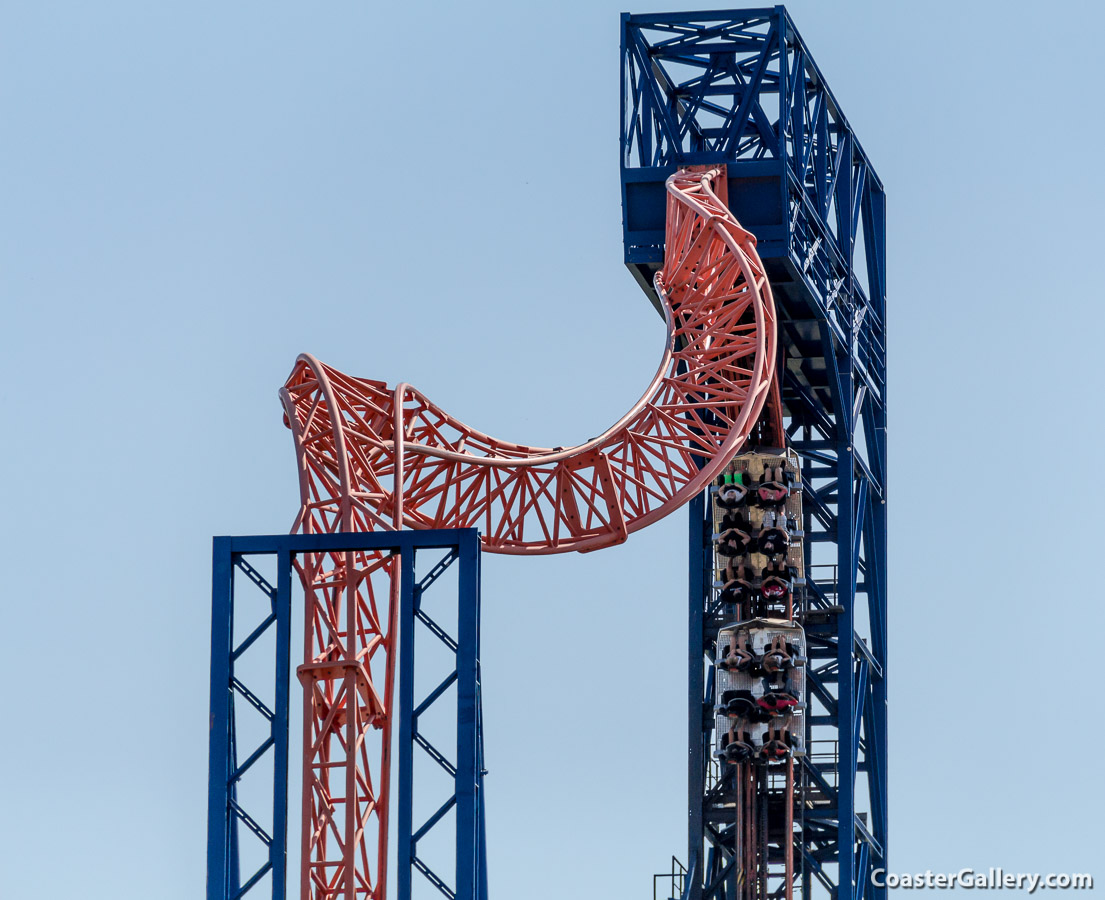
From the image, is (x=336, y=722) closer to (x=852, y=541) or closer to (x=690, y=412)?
(x=690, y=412)

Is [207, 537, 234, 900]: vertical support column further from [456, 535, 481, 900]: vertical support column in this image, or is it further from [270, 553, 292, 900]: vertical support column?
[456, 535, 481, 900]: vertical support column

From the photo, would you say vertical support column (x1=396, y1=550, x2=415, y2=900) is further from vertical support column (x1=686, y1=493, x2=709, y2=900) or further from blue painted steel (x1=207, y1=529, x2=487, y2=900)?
vertical support column (x1=686, y1=493, x2=709, y2=900)

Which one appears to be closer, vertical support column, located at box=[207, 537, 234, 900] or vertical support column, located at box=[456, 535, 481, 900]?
vertical support column, located at box=[456, 535, 481, 900]

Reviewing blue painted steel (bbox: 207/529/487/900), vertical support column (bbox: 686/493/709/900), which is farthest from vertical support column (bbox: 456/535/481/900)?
vertical support column (bbox: 686/493/709/900)

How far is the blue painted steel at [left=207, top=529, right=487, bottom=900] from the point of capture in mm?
62594

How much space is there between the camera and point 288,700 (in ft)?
208

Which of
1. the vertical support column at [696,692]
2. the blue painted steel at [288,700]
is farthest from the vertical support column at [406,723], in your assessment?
the vertical support column at [696,692]

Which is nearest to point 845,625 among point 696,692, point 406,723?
point 696,692

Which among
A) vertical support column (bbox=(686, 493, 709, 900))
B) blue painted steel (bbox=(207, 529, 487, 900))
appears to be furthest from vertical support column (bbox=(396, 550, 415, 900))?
vertical support column (bbox=(686, 493, 709, 900))

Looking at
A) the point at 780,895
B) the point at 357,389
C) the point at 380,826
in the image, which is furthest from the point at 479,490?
the point at 780,895

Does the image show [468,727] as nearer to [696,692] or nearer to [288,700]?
[288,700]

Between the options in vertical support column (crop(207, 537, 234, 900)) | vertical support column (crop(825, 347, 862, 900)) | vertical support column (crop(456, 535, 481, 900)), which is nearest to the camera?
vertical support column (crop(456, 535, 481, 900))

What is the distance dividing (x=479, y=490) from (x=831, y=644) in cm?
1313

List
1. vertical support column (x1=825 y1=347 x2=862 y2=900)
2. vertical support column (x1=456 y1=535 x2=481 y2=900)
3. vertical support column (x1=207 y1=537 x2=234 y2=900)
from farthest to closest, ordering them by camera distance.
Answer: vertical support column (x1=825 y1=347 x2=862 y2=900)
vertical support column (x1=207 y1=537 x2=234 y2=900)
vertical support column (x1=456 y1=535 x2=481 y2=900)
